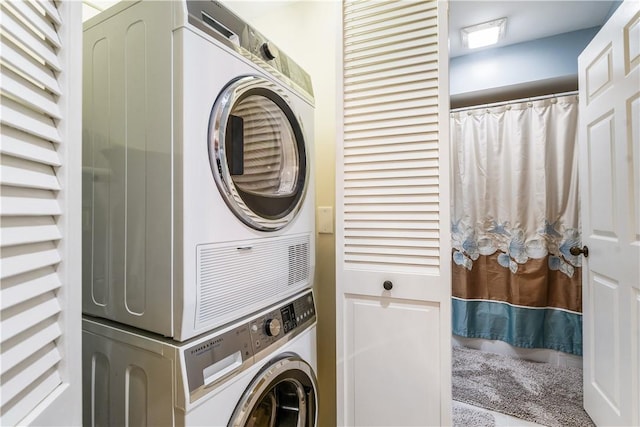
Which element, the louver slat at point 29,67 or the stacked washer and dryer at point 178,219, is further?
the stacked washer and dryer at point 178,219

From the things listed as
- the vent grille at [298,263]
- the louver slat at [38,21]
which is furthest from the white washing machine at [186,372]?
the louver slat at [38,21]

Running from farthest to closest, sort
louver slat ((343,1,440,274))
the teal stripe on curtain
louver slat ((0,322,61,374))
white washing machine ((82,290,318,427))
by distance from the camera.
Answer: the teal stripe on curtain, louver slat ((343,1,440,274)), white washing machine ((82,290,318,427)), louver slat ((0,322,61,374))

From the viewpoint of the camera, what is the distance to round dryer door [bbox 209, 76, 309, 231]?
875 millimetres

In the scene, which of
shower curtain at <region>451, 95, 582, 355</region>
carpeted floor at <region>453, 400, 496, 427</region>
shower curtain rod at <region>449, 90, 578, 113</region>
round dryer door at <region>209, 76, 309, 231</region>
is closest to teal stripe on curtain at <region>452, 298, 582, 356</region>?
shower curtain at <region>451, 95, 582, 355</region>

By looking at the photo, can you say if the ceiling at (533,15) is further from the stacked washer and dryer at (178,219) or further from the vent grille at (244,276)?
the vent grille at (244,276)

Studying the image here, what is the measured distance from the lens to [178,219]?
2.56 feet

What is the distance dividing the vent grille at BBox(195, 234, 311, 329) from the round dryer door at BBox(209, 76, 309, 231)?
90 mm

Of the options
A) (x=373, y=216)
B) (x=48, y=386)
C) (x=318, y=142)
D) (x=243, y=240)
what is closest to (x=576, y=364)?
(x=373, y=216)

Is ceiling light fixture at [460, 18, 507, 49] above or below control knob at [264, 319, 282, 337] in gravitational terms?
above

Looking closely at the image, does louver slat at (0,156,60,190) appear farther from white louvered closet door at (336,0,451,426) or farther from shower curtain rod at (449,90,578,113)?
shower curtain rod at (449,90,578,113)

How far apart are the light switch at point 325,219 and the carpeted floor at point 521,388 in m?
1.47

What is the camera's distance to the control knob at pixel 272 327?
106 cm

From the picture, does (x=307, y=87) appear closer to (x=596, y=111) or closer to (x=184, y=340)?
(x=184, y=340)

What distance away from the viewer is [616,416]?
1480mm
